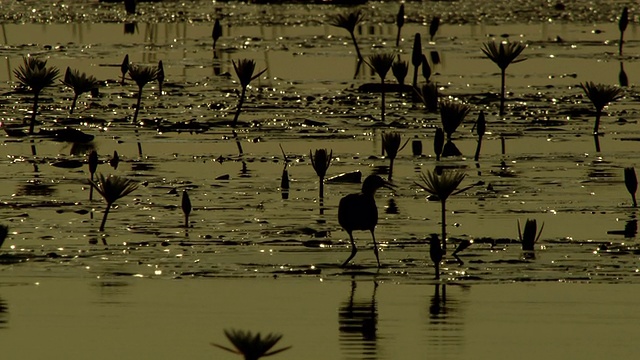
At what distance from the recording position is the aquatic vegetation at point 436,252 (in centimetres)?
659

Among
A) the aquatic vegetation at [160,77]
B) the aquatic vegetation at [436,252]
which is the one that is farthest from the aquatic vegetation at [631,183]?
the aquatic vegetation at [160,77]

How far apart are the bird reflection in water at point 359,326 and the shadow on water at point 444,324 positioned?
199mm

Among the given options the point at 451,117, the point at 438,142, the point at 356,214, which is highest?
the point at 451,117

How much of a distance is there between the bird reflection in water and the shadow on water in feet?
0.65

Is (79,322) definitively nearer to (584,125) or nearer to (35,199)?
(35,199)

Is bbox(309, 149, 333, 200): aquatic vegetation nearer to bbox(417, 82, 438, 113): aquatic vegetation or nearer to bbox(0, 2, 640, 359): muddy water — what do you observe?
bbox(0, 2, 640, 359): muddy water

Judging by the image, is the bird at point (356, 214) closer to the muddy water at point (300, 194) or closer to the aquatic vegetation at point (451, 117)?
the muddy water at point (300, 194)

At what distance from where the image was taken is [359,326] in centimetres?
607

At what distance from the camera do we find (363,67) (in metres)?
17.3

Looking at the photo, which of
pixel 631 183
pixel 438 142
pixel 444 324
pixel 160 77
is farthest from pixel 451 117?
pixel 444 324

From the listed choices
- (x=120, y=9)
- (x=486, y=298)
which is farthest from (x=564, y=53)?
(x=486, y=298)

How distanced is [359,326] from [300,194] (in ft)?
10.2

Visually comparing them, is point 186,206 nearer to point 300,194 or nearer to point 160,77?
point 300,194

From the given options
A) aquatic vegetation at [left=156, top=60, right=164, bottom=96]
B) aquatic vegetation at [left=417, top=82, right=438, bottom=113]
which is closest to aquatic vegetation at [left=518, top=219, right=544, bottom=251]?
aquatic vegetation at [left=417, top=82, right=438, bottom=113]
